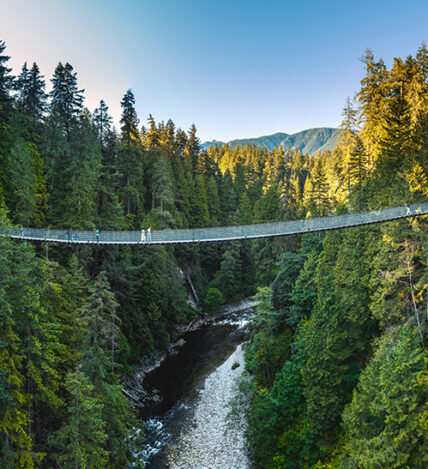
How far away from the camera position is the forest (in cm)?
966

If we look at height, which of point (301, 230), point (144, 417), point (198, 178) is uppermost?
point (198, 178)

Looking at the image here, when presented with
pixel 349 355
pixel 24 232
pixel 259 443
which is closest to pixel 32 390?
pixel 24 232

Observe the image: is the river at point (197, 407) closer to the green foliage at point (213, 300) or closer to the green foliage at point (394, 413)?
the green foliage at point (213, 300)

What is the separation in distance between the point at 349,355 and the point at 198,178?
34.0 metres

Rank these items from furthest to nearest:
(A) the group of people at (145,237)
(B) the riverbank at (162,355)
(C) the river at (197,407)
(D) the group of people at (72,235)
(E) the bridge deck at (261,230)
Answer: (B) the riverbank at (162,355)
(A) the group of people at (145,237)
(D) the group of people at (72,235)
(C) the river at (197,407)
(E) the bridge deck at (261,230)

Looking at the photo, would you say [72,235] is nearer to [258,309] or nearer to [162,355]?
[258,309]

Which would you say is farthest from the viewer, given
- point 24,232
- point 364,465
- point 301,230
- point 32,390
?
point 24,232

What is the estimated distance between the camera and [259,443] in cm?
1373

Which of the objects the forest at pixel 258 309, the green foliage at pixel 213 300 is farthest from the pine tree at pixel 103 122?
the green foliage at pixel 213 300

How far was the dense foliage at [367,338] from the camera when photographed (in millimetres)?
8414

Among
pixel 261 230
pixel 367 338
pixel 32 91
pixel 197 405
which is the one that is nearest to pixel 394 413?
pixel 367 338

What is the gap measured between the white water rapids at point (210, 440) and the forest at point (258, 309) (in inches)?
53.3

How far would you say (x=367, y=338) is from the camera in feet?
45.6

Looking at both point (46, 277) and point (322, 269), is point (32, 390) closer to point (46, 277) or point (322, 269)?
point (46, 277)
